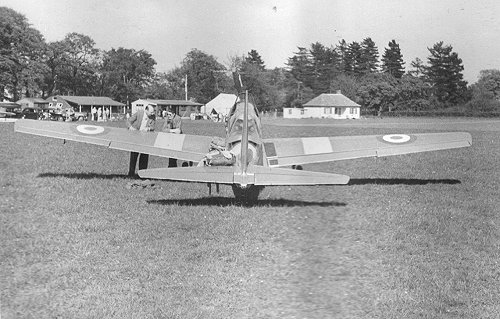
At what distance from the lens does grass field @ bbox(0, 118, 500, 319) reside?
4.59 m

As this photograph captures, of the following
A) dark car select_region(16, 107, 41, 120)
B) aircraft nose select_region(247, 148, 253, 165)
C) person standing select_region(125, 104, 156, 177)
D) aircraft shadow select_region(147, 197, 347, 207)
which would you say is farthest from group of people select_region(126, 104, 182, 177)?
dark car select_region(16, 107, 41, 120)

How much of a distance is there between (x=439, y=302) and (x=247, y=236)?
2814 millimetres

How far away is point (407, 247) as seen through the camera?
21.1ft

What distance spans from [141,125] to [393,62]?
9185cm

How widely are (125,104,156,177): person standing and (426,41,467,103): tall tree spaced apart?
84.0 metres

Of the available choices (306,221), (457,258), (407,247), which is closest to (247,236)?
(306,221)

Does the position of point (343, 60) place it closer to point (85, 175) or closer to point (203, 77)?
point (203, 77)

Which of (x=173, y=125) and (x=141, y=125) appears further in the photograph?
(x=173, y=125)

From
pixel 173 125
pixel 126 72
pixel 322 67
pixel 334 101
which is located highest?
pixel 322 67

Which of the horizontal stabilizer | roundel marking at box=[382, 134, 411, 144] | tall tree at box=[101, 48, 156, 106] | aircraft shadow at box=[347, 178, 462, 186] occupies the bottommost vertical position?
aircraft shadow at box=[347, 178, 462, 186]

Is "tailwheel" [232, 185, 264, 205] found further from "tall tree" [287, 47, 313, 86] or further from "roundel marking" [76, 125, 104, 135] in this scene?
"tall tree" [287, 47, 313, 86]

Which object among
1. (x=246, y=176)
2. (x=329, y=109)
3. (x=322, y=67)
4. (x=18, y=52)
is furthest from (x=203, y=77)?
(x=246, y=176)

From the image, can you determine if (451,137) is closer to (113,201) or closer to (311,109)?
(113,201)

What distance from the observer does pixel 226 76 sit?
112 meters
